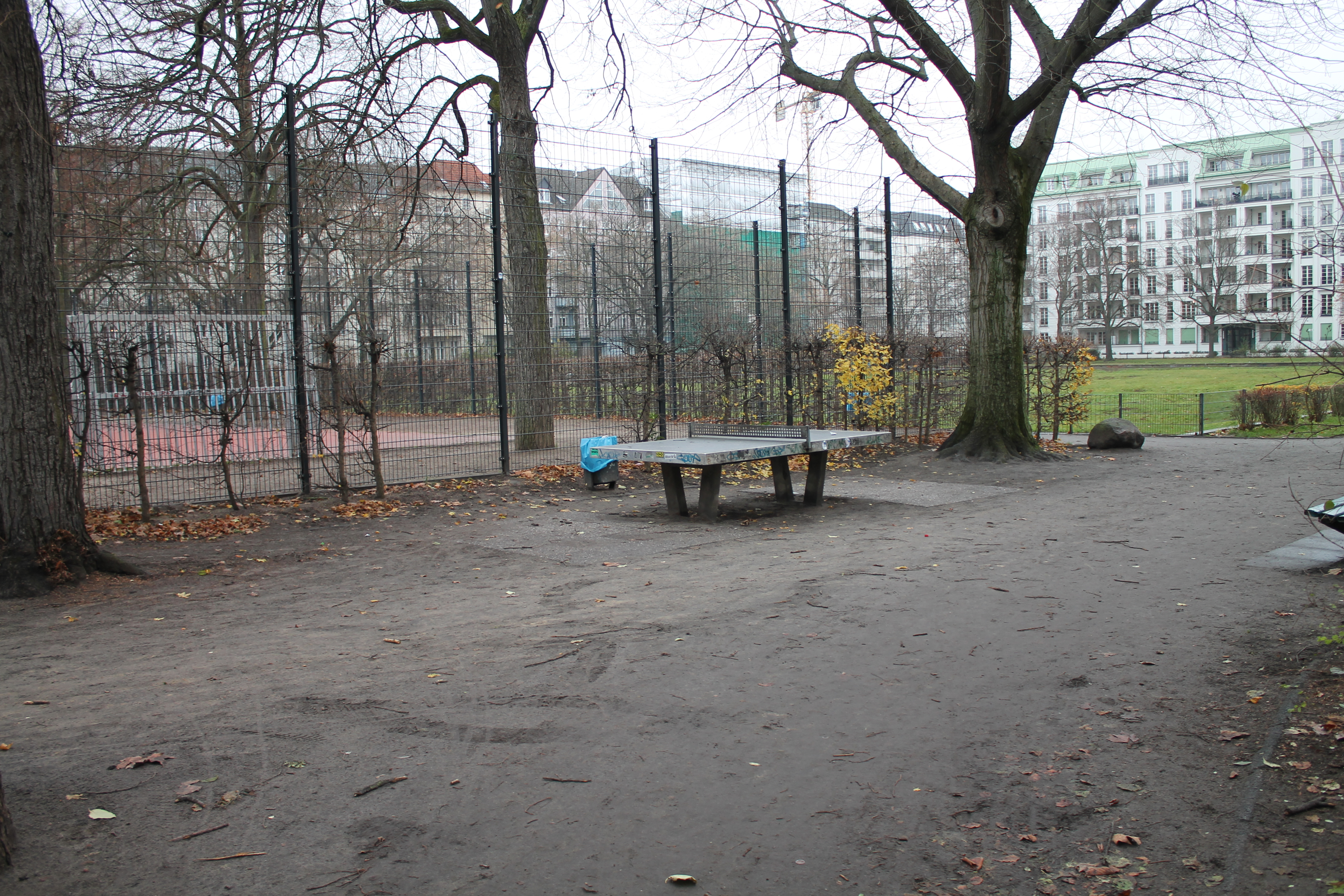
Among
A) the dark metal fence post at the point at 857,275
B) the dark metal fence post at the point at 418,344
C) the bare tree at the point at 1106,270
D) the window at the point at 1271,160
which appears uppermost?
the window at the point at 1271,160

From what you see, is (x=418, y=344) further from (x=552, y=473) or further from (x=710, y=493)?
(x=710, y=493)

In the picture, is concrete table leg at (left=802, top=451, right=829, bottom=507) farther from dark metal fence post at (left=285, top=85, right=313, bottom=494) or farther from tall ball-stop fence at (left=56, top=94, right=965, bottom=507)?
dark metal fence post at (left=285, top=85, right=313, bottom=494)

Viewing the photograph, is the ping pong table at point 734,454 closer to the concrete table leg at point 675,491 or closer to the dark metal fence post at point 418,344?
the concrete table leg at point 675,491

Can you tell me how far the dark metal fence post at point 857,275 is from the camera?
16.6m

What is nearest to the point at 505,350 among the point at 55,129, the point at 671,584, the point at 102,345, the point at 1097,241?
the point at 102,345

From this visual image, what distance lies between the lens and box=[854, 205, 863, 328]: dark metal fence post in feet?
54.3

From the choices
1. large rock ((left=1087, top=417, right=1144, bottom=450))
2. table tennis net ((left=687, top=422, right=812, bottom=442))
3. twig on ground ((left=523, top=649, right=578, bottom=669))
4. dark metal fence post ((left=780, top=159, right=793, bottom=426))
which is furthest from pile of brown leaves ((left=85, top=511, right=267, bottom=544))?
large rock ((left=1087, top=417, right=1144, bottom=450))

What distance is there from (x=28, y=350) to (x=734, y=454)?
5465 millimetres

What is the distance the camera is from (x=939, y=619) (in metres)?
5.52

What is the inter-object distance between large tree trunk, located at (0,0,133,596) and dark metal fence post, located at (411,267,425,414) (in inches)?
193

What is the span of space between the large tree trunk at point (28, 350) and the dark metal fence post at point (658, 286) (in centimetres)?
739

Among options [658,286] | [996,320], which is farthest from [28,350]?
[996,320]

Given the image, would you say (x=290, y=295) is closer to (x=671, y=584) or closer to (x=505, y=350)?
(x=505, y=350)

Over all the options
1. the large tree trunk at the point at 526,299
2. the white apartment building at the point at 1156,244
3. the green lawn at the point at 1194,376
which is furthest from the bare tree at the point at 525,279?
the white apartment building at the point at 1156,244
